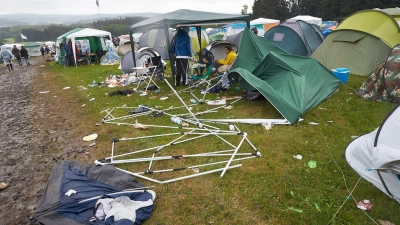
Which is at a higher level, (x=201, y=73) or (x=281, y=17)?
(x=281, y=17)

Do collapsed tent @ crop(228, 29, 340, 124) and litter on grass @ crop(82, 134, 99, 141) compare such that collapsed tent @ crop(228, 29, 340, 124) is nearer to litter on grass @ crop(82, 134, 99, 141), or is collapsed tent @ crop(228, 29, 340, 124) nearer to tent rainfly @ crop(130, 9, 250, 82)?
tent rainfly @ crop(130, 9, 250, 82)

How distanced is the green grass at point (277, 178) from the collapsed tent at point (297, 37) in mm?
5849

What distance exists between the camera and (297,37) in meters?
11.2

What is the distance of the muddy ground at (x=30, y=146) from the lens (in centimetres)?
353

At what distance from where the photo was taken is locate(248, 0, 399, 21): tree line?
126 ft

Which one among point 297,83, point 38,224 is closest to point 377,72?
point 297,83

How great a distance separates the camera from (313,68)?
6742 millimetres

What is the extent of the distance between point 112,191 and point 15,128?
4767 millimetres

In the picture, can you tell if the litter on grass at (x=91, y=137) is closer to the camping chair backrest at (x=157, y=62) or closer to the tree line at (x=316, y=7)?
the camping chair backrest at (x=157, y=62)

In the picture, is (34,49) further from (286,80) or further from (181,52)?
(286,80)

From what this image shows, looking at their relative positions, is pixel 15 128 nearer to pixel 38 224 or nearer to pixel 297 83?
pixel 38 224

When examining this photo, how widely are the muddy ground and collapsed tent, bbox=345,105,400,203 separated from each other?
411 cm

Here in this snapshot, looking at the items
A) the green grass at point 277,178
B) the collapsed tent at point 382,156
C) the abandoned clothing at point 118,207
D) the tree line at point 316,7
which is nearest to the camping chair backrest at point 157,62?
the green grass at point 277,178

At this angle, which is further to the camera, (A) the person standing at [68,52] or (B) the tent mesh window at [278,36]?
(A) the person standing at [68,52]
